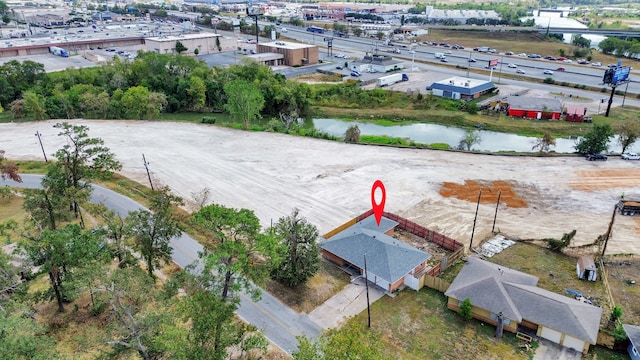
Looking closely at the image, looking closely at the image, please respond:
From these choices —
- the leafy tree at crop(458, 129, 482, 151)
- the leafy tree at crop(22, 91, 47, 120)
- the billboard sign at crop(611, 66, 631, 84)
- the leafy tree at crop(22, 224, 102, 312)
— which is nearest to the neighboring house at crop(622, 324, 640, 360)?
the leafy tree at crop(22, 224, 102, 312)

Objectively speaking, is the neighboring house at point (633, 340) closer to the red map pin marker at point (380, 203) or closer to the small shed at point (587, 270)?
the small shed at point (587, 270)

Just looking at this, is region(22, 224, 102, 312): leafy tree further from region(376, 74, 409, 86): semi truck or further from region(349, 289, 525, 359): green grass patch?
region(376, 74, 409, 86): semi truck

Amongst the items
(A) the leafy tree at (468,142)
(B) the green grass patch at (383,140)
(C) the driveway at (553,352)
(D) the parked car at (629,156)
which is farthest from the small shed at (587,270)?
(B) the green grass patch at (383,140)

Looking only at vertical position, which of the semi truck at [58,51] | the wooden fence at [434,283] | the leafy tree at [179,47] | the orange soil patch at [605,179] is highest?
the leafy tree at [179,47]

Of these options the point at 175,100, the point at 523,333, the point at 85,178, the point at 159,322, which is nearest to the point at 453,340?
the point at 523,333

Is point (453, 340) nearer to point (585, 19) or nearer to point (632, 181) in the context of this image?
point (632, 181)
